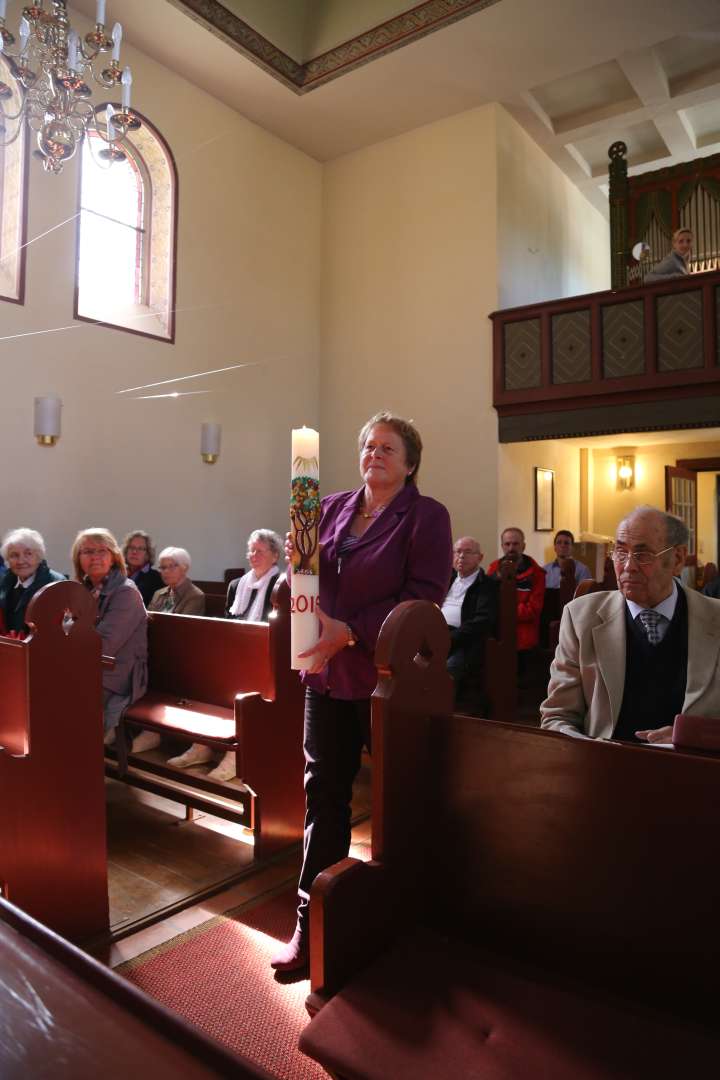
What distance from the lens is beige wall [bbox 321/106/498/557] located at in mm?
7836

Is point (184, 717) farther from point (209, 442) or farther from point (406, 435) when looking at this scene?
point (209, 442)

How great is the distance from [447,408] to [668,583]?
624cm

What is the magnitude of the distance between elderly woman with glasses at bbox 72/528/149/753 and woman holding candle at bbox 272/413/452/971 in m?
1.71

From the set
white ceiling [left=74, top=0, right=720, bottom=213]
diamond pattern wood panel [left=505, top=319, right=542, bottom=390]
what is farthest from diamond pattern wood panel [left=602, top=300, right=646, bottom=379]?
white ceiling [left=74, top=0, right=720, bottom=213]

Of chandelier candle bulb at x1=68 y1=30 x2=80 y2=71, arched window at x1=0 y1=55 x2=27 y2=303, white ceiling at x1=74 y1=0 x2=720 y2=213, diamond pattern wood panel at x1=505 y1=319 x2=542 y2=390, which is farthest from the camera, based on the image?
diamond pattern wood panel at x1=505 y1=319 x2=542 y2=390

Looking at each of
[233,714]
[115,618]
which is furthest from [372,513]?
[115,618]

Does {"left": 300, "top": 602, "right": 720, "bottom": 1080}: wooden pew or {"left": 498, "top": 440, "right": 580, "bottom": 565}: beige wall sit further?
{"left": 498, "top": 440, "right": 580, "bottom": 565}: beige wall

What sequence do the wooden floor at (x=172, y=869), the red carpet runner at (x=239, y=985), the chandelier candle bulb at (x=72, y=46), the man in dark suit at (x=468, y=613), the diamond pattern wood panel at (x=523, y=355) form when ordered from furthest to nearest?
the diamond pattern wood panel at (x=523, y=355), the man in dark suit at (x=468, y=613), the chandelier candle bulb at (x=72, y=46), the wooden floor at (x=172, y=869), the red carpet runner at (x=239, y=985)

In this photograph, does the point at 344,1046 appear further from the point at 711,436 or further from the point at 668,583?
the point at 711,436

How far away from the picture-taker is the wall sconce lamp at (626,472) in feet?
32.2

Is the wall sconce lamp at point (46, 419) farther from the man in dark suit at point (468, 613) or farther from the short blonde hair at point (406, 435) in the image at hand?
the short blonde hair at point (406, 435)

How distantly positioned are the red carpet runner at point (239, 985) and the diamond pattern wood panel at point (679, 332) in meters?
6.06

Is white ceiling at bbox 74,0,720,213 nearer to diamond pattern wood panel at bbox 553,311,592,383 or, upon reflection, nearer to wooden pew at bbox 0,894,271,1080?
diamond pattern wood panel at bbox 553,311,592,383

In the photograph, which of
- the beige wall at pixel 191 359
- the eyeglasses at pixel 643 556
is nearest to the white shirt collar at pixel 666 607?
the eyeglasses at pixel 643 556
